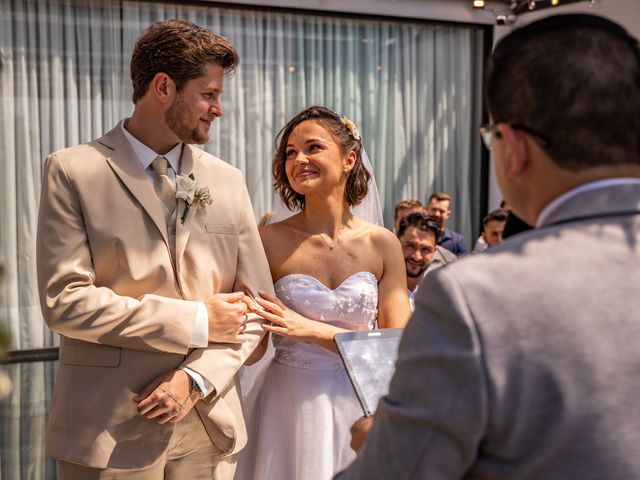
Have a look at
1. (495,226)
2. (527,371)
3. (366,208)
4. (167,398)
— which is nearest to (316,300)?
(366,208)

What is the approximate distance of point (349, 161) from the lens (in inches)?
129

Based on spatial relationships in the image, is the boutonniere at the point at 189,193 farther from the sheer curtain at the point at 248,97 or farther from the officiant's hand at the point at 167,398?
the sheer curtain at the point at 248,97

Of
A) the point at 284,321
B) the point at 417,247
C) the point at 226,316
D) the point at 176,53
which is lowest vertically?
the point at 417,247

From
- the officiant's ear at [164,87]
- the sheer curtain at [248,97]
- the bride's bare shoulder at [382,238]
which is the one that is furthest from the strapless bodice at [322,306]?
the sheer curtain at [248,97]

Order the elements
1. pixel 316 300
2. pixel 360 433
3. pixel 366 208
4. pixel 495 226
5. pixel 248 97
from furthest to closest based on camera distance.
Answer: pixel 248 97 < pixel 495 226 < pixel 366 208 < pixel 316 300 < pixel 360 433

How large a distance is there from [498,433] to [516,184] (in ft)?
1.19

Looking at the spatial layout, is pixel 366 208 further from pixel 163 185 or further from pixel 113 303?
pixel 113 303

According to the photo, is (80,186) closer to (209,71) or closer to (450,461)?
(209,71)

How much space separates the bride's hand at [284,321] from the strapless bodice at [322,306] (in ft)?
0.24

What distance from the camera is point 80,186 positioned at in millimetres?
2449

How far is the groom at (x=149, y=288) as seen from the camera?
7.95ft

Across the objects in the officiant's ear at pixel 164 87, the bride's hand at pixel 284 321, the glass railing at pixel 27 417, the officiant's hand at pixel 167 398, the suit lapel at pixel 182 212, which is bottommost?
the glass railing at pixel 27 417

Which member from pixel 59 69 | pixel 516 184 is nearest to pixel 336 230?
pixel 516 184

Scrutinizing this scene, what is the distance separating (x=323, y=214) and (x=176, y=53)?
0.94 m
